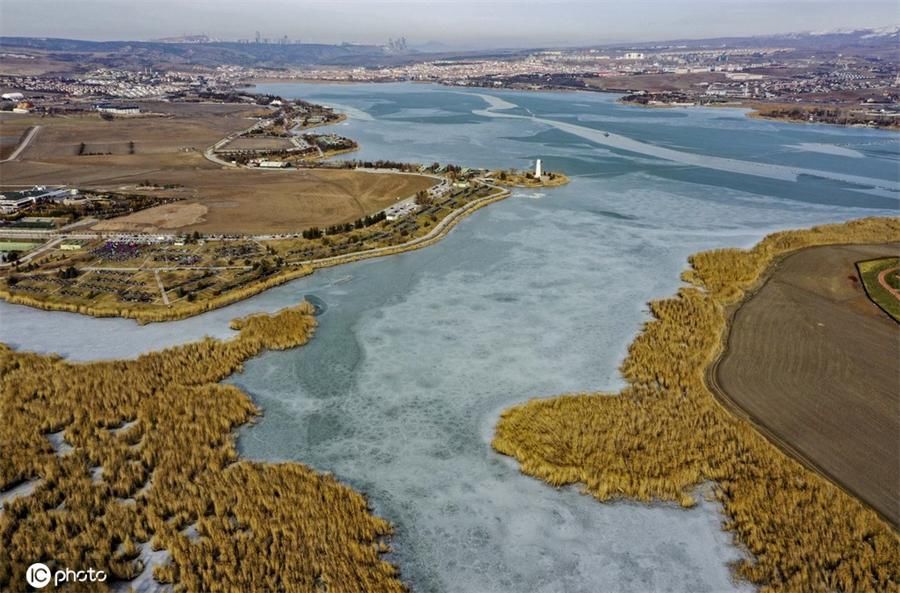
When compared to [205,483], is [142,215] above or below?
above

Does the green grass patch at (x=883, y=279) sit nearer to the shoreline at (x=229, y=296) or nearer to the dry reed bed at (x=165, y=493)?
the shoreline at (x=229, y=296)

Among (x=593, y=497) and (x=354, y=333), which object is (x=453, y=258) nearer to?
(x=354, y=333)

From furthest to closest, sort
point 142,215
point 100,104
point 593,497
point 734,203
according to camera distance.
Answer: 1. point 100,104
2. point 734,203
3. point 142,215
4. point 593,497

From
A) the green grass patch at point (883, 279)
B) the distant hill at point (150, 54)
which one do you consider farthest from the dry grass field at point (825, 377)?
the distant hill at point (150, 54)

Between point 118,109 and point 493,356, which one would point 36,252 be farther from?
point 118,109

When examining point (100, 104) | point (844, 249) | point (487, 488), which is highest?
point (100, 104)

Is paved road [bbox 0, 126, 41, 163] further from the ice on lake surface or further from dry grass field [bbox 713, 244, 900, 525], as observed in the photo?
dry grass field [bbox 713, 244, 900, 525]

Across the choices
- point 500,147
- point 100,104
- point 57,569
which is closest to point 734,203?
point 500,147
